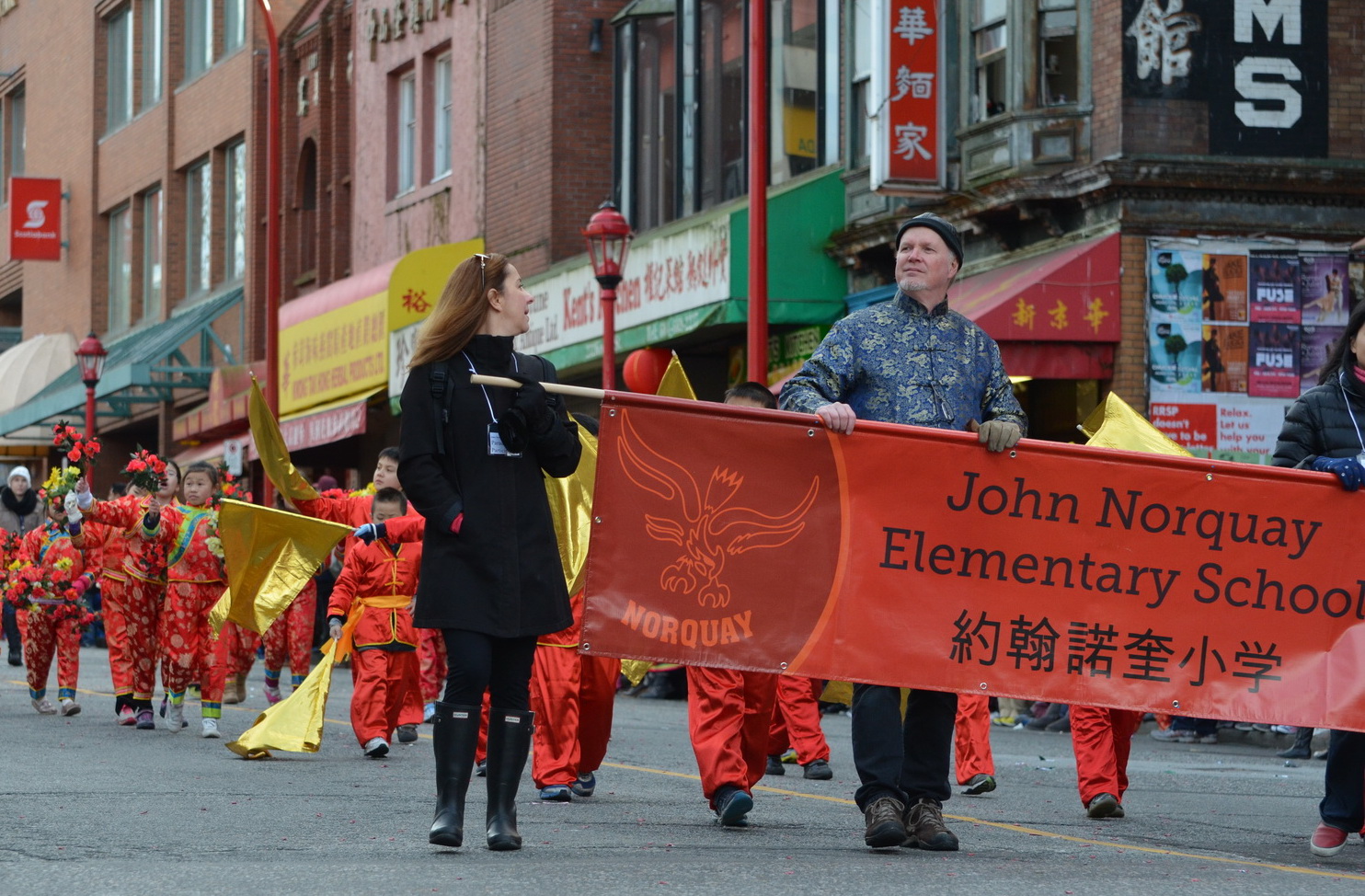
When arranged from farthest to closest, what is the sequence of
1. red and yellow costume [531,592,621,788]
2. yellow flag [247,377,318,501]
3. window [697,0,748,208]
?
window [697,0,748,208] < yellow flag [247,377,318,501] < red and yellow costume [531,592,621,788]

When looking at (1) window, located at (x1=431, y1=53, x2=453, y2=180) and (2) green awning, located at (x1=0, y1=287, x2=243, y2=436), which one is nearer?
(1) window, located at (x1=431, y1=53, x2=453, y2=180)

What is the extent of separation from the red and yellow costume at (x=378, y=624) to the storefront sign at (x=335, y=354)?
1649cm

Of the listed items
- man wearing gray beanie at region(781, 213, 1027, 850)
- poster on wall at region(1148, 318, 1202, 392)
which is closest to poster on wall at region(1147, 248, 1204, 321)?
poster on wall at region(1148, 318, 1202, 392)

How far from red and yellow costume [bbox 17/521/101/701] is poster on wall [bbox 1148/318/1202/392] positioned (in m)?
8.43

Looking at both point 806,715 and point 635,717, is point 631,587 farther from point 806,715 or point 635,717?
point 635,717

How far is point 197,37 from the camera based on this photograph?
137 feet

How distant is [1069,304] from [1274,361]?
168cm

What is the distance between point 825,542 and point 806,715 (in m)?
3.46

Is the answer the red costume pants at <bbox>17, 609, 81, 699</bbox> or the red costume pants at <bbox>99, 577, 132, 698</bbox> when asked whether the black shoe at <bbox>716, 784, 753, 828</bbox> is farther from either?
the red costume pants at <bbox>17, 609, 81, 699</bbox>

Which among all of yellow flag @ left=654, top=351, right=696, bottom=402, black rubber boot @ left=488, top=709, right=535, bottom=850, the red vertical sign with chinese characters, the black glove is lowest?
black rubber boot @ left=488, top=709, right=535, bottom=850

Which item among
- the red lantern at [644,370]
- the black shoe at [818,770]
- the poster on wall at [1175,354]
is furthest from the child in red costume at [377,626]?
the red lantern at [644,370]

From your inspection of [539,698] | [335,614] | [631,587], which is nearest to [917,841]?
[631,587]

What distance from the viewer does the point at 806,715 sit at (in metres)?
10.9

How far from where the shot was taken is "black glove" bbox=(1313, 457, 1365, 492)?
7699 mm
